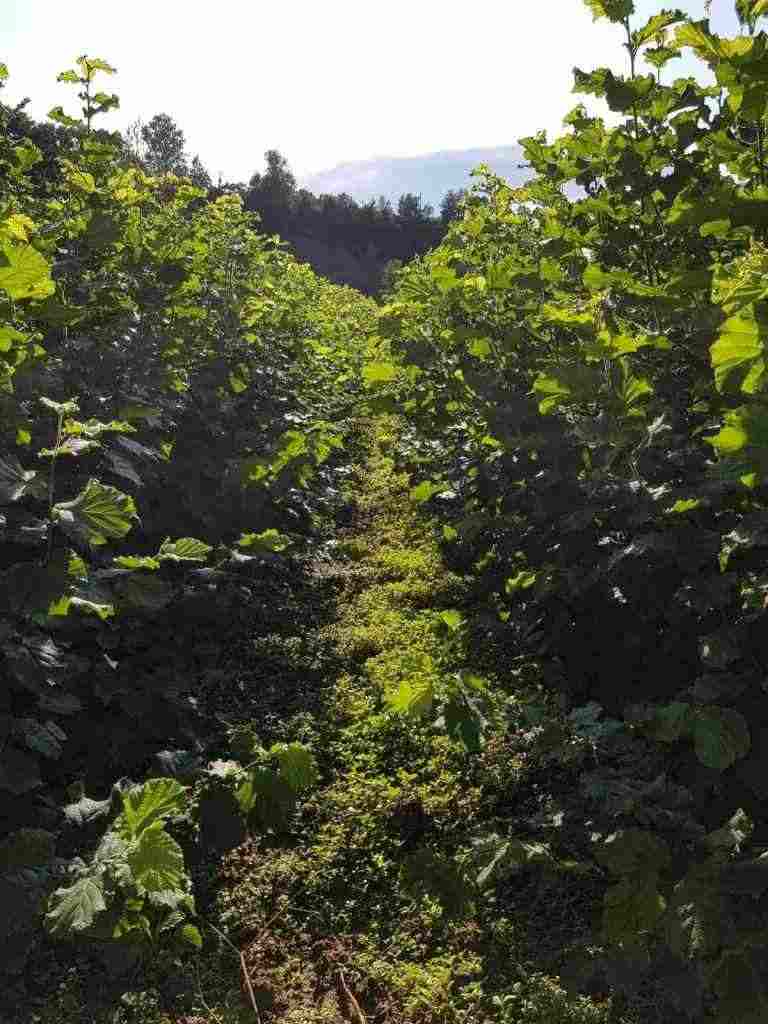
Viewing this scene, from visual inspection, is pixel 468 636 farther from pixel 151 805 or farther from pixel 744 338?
pixel 744 338

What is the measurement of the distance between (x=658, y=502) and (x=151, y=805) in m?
1.85

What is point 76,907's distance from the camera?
213 centimetres

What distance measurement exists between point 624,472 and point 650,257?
1.21 m

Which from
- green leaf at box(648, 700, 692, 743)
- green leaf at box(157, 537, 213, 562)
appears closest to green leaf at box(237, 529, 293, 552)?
green leaf at box(157, 537, 213, 562)

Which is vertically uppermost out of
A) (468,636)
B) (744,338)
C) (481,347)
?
(744,338)

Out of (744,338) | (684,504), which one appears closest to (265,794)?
(684,504)

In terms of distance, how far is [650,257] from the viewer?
12.8 feet

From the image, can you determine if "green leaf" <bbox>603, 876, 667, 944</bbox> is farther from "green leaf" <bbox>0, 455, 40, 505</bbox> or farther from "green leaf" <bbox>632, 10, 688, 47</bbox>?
"green leaf" <bbox>632, 10, 688, 47</bbox>

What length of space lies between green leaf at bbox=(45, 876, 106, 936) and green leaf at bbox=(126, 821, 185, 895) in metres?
0.10

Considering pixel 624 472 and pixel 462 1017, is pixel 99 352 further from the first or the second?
pixel 462 1017

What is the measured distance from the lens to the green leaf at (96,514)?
7.95ft

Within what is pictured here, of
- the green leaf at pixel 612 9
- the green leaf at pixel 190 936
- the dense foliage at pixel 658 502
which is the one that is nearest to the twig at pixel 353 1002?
the green leaf at pixel 190 936

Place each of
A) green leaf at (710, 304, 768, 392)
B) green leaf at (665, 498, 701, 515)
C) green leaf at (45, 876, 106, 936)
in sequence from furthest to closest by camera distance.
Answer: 1. green leaf at (665, 498, 701, 515)
2. green leaf at (45, 876, 106, 936)
3. green leaf at (710, 304, 768, 392)

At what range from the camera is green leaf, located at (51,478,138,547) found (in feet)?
7.95
